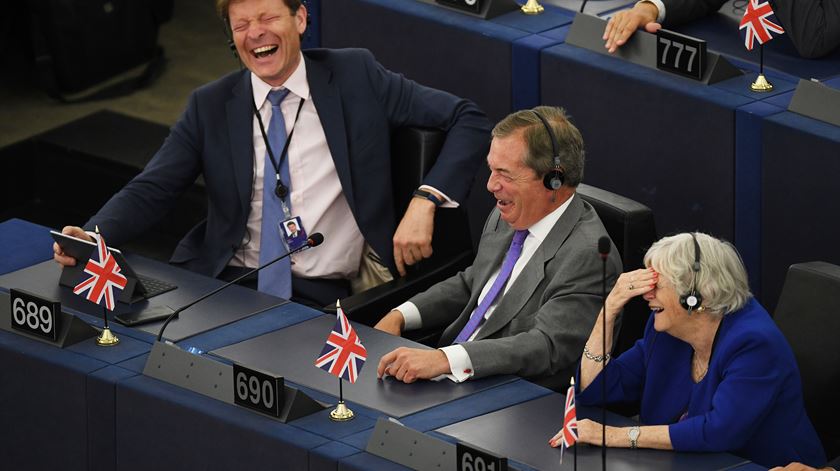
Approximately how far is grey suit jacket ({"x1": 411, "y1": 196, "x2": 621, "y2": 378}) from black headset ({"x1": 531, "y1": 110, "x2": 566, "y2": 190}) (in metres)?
0.09

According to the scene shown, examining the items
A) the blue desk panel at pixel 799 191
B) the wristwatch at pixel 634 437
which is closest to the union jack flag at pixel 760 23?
the blue desk panel at pixel 799 191

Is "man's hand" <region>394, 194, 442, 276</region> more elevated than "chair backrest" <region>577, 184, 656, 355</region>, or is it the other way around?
"chair backrest" <region>577, 184, 656, 355</region>

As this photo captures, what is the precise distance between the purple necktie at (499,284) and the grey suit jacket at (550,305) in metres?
0.05

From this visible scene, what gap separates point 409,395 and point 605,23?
1.75m

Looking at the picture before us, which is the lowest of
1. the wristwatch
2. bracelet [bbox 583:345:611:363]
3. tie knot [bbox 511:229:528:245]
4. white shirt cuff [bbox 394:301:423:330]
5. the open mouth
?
white shirt cuff [bbox 394:301:423:330]

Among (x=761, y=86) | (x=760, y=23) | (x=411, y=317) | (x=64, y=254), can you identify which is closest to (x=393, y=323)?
(x=411, y=317)

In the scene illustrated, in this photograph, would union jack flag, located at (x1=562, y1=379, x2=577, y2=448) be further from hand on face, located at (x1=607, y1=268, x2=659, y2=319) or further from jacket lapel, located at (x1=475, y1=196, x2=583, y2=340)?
jacket lapel, located at (x1=475, y1=196, x2=583, y2=340)

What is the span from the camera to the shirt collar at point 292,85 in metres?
4.75

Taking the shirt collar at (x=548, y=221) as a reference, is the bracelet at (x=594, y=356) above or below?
below

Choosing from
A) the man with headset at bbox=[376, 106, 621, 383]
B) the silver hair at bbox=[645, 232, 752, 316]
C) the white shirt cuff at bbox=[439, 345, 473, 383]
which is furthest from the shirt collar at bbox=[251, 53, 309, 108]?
the silver hair at bbox=[645, 232, 752, 316]

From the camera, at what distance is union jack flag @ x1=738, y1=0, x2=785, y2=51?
489 cm

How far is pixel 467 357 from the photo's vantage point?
3.90 metres

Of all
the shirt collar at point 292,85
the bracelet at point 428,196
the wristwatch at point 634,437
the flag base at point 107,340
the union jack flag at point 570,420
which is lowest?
the flag base at point 107,340

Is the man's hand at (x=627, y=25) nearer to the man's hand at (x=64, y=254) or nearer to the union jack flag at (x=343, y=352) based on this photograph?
the man's hand at (x=64, y=254)
